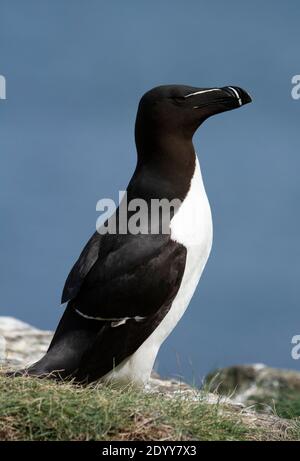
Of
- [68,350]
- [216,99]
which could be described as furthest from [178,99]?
[68,350]

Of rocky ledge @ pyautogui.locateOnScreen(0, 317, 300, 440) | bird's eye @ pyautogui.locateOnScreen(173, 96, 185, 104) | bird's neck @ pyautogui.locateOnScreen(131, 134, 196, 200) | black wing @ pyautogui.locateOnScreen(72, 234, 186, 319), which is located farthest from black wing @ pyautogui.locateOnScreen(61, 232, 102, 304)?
rocky ledge @ pyautogui.locateOnScreen(0, 317, 300, 440)

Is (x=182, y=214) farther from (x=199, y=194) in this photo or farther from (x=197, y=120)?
(x=197, y=120)

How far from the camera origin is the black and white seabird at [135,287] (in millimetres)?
8375

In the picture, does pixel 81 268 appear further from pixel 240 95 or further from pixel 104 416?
pixel 240 95

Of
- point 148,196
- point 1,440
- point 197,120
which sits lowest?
point 1,440

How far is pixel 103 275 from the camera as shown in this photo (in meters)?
8.44

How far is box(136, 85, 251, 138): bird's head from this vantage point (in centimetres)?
891

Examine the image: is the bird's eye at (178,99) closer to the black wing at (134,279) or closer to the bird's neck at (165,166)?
the bird's neck at (165,166)

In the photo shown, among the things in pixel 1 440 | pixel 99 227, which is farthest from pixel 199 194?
pixel 1 440

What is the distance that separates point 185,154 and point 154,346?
1.62m

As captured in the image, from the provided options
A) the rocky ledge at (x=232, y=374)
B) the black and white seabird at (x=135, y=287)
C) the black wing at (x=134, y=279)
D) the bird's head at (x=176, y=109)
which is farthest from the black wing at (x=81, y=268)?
the rocky ledge at (x=232, y=374)

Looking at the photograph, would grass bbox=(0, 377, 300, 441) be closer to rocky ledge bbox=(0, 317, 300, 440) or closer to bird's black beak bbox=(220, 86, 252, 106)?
bird's black beak bbox=(220, 86, 252, 106)

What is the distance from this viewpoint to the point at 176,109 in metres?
8.96

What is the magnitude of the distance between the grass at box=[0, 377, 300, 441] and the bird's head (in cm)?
239
